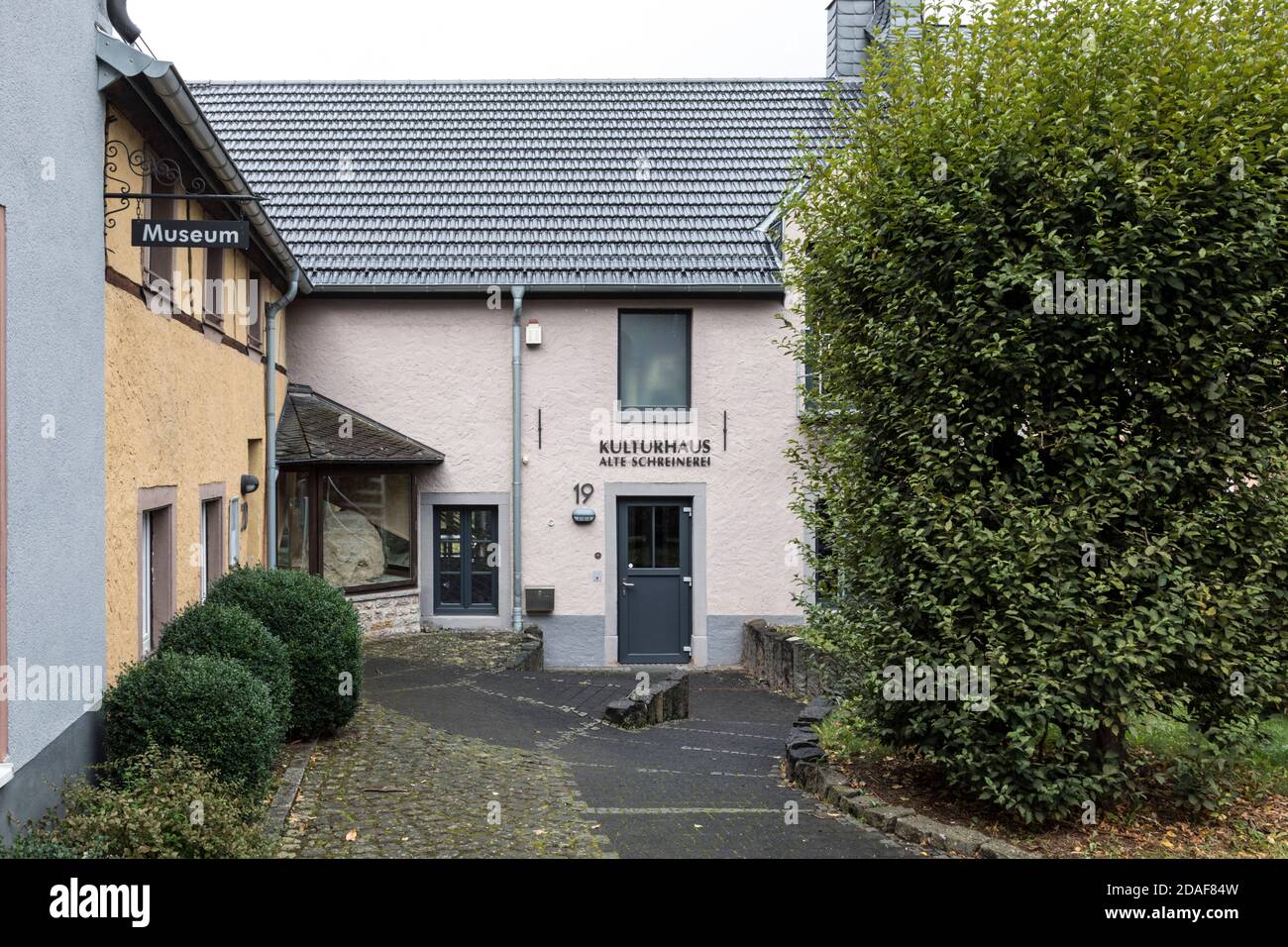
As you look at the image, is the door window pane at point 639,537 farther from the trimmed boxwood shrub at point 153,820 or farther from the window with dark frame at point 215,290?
the trimmed boxwood shrub at point 153,820

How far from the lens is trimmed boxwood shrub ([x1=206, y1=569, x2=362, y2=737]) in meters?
9.01

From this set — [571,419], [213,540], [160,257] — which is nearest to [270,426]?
[213,540]

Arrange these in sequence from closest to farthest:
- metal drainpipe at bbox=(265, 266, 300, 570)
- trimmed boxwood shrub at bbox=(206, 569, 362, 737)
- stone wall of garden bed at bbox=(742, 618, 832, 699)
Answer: trimmed boxwood shrub at bbox=(206, 569, 362, 737) → metal drainpipe at bbox=(265, 266, 300, 570) → stone wall of garden bed at bbox=(742, 618, 832, 699)

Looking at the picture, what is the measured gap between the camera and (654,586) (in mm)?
16344

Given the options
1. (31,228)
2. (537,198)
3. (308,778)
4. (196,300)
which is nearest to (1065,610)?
(308,778)

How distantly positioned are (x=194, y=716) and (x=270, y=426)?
7.30m

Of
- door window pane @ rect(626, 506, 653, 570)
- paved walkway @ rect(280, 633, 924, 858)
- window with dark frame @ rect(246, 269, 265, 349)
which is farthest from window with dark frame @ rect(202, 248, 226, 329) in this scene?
door window pane @ rect(626, 506, 653, 570)

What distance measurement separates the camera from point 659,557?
16375mm

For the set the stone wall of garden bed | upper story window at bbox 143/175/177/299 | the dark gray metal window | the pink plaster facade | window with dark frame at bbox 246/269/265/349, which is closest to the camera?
upper story window at bbox 143/175/177/299

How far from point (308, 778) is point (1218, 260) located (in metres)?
6.97

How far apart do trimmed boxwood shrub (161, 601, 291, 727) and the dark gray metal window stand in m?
7.98

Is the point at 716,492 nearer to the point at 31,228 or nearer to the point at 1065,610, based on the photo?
the point at 1065,610

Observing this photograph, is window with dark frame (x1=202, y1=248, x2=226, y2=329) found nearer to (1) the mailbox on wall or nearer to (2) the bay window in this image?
(2) the bay window

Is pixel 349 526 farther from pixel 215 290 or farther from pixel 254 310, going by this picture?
pixel 215 290
